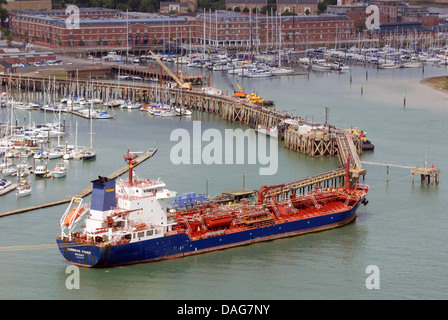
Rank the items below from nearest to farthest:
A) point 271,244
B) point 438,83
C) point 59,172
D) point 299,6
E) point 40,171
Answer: point 271,244, point 40,171, point 59,172, point 438,83, point 299,6

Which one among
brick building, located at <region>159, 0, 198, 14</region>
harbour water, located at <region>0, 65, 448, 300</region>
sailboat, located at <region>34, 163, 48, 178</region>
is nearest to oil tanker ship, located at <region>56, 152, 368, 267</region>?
harbour water, located at <region>0, 65, 448, 300</region>

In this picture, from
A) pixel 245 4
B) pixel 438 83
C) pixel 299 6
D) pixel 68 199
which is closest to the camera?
pixel 68 199

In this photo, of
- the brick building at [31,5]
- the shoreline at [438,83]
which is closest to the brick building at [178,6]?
the brick building at [31,5]

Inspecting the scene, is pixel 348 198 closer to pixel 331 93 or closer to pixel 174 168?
pixel 174 168

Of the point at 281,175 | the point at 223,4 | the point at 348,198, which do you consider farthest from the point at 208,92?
the point at 223,4

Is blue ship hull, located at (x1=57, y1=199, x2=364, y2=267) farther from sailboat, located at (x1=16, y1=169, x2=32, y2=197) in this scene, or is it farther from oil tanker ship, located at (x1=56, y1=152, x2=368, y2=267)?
sailboat, located at (x1=16, y1=169, x2=32, y2=197)

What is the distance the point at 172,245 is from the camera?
4597 centimetres

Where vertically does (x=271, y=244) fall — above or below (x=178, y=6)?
below

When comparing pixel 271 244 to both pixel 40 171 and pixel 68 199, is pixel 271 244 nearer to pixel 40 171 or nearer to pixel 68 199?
pixel 68 199

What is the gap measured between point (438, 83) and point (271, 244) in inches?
2553

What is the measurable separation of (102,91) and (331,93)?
22.3m

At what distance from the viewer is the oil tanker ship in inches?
1741

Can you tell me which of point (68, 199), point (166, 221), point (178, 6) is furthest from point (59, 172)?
point (178, 6)

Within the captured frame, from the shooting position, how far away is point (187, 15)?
5792 inches
